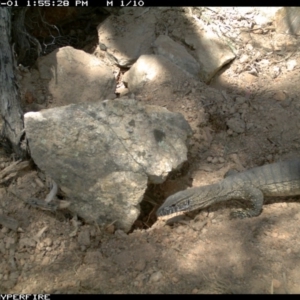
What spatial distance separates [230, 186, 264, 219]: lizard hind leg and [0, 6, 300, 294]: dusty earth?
93 millimetres

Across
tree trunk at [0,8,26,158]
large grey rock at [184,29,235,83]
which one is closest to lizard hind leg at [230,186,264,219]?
large grey rock at [184,29,235,83]

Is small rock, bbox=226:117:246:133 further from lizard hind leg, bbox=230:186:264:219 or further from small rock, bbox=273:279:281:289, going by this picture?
small rock, bbox=273:279:281:289

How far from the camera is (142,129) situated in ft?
13.8

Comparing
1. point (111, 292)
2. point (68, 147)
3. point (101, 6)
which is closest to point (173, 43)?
point (101, 6)

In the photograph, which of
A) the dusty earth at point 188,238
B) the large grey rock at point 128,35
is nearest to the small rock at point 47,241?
the dusty earth at point 188,238

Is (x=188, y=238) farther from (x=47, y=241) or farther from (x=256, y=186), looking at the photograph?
(x=47, y=241)

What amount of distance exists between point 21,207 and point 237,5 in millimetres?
4232

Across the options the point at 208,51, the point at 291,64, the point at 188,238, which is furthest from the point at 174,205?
the point at 291,64

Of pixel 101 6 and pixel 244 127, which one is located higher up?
pixel 101 6

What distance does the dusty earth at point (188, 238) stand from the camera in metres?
3.54

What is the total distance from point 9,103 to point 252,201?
272cm

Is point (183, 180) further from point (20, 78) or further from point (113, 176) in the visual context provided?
point (20, 78)

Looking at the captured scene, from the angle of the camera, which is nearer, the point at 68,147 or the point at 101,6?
the point at 68,147

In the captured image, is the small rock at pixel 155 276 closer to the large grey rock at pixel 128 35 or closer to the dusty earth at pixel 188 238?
the dusty earth at pixel 188 238
